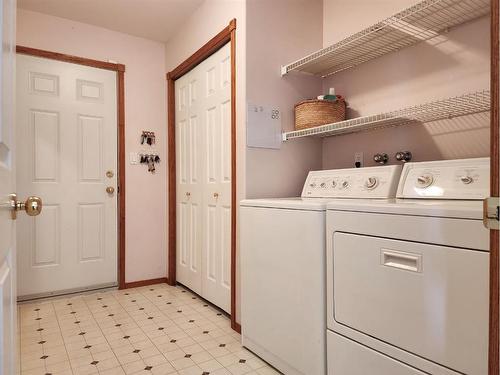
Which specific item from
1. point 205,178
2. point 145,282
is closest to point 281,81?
point 205,178

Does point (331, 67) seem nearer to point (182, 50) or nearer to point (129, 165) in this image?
point (182, 50)

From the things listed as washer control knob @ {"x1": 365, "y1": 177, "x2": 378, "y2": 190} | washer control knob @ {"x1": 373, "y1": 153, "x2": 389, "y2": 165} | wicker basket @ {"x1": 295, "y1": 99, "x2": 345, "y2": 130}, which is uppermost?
wicker basket @ {"x1": 295, "y1": 99, "x2": 345, "y2": 130}

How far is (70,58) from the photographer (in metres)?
2.91

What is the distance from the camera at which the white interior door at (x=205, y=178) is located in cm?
244

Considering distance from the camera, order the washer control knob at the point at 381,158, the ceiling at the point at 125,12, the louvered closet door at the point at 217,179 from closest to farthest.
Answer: the washer control knob at the point at 381,158 < the louvered closet door at the point at 217,179 < the ceiling at the point at 125,12

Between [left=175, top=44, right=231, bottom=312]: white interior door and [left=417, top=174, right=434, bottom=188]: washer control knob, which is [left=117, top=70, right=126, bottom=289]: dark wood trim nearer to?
[left=175, top=44, right=231, bottom=312]: white interior door

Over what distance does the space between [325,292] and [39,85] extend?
2849 millimetres

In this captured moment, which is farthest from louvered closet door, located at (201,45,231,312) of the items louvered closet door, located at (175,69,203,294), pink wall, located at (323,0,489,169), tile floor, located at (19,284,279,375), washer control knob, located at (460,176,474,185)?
washer control knob, located at (460,176,474,185)

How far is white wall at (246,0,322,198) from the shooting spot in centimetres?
212

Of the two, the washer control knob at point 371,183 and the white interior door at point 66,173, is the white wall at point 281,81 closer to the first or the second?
the washer control knob at point 371,183

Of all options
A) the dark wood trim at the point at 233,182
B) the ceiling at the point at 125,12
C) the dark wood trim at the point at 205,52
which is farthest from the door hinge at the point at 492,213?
the ceiling at the point at 125,12

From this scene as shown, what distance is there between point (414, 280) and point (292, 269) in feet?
1.95

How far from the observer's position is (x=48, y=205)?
2832mm

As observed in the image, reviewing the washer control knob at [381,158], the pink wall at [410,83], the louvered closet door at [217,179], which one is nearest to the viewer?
the pink wall at [410,83]
